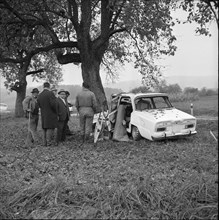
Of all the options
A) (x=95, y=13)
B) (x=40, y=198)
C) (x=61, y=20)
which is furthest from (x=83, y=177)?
(x=61, y=20)

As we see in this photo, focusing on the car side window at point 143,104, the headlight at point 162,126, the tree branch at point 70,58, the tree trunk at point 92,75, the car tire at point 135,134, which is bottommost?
the car tire at point 135,134

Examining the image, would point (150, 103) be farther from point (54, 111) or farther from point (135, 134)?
point (54, 111)

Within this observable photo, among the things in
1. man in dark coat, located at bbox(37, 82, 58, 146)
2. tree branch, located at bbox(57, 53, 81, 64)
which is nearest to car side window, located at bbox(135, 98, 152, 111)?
man in dark coat, located at bbox(37, 82, 58, 146)

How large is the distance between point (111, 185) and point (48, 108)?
549 centimetres

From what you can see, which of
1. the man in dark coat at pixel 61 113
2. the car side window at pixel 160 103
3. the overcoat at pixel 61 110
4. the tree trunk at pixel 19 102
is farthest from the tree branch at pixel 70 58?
the tree trunk at pixel 19 102

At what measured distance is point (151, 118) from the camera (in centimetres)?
1038

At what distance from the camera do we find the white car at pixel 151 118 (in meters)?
10.2

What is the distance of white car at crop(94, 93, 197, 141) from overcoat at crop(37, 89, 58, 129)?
66.9 inches

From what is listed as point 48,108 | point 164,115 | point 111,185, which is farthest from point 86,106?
point 111,185

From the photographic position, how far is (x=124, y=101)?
1184 cm

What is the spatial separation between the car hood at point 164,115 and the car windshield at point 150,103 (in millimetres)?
383

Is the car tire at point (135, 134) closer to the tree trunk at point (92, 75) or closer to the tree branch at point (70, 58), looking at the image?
the tree trunk at point (92, 75)

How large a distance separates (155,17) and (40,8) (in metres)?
4.91

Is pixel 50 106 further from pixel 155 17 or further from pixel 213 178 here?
pixel 213 178
